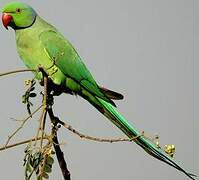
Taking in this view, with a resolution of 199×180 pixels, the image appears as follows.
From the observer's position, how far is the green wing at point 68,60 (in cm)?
436

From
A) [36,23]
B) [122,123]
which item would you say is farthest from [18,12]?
[122,123]

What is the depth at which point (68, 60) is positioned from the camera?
4.51 meters

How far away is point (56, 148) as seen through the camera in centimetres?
225

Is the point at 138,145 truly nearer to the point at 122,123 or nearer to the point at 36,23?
the point at 122,123

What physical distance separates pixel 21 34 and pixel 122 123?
4.66 ft

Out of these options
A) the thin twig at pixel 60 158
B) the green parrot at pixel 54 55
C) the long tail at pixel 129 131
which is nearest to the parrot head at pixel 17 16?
the green parrot at pixel 54 55

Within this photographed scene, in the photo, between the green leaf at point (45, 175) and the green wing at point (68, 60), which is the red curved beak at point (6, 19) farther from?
the green leaf at point (45, 175)

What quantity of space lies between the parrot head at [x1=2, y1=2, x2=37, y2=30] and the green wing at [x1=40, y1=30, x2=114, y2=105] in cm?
22

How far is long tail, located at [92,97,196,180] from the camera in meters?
3.12

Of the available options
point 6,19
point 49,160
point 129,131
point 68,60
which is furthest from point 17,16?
point 49,160

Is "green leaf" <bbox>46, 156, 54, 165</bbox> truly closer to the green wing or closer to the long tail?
the long tail

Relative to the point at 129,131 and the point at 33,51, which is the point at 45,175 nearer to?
the point at 129,131

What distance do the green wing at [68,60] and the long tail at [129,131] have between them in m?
0.15

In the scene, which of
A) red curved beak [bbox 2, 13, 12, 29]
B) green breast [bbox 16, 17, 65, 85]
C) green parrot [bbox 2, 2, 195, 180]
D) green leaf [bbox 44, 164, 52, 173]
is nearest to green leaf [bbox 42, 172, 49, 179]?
green leaf [bbox 44, 164, 52, 173]
